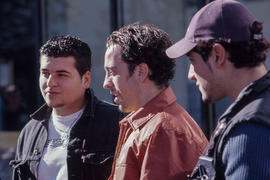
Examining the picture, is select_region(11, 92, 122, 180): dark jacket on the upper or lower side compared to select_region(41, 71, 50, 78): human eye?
lower

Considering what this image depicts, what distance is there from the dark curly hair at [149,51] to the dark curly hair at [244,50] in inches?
22.0

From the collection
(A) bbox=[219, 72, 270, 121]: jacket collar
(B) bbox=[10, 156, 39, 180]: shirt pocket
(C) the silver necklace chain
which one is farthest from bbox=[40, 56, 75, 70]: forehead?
(A) bbox=[219, 72, 270, 121]: jacket collar

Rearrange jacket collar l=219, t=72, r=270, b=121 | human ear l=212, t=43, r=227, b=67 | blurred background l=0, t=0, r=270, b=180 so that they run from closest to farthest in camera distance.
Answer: jacket collar l=219, t=72, r=270, b=121
human ear l=212, t=43, r=227, b=67
blurred background l=0, t=0, r=270, b=180

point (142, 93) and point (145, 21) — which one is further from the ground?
point (145, 21)

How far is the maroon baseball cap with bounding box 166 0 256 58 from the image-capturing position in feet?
6.77

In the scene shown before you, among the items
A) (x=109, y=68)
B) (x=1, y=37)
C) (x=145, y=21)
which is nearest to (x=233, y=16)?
(x=109, y=68)

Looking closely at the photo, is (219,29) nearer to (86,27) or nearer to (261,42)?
(261,42)

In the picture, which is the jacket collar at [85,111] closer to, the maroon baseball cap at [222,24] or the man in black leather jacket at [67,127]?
the man in black leather jacket at [67,127]

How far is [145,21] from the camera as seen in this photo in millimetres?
5227

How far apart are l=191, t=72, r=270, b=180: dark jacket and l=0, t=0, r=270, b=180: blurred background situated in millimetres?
2239

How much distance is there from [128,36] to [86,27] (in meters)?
3.36

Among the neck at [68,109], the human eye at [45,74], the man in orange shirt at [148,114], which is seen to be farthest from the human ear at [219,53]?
the human eye at [45,74]

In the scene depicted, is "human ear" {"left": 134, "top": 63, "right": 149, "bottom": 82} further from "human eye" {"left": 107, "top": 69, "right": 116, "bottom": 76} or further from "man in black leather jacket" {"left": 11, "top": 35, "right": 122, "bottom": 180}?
"man in black leather jacket" {"left": 11, "top": 35, "right": 122, "bottom": 180}

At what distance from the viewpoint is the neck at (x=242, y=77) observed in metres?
2.03
